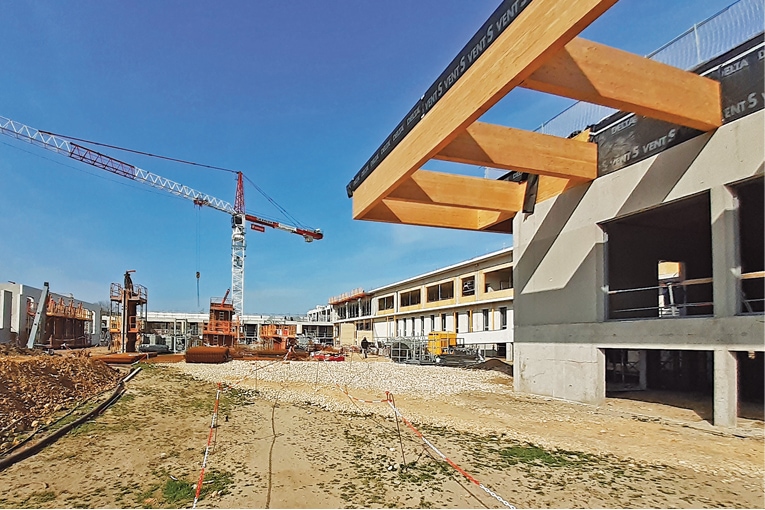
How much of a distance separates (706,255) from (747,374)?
15.1 feet

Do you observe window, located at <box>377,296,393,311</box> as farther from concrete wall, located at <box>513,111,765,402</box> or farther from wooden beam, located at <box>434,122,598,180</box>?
wooden beam, located at <box>434,122,598,180</box>

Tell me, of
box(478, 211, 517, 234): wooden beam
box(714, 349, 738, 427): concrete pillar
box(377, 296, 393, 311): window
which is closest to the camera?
box(714, 349, 738, 427): concrete pillar

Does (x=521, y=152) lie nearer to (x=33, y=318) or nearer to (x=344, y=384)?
(x=344, y=384)

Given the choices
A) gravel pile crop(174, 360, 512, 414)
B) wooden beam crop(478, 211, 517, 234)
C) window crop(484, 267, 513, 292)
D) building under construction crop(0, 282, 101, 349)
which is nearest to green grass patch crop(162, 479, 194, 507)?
gravel pile crop(174, 360, 512, 414)

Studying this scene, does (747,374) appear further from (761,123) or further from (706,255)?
(761,123)

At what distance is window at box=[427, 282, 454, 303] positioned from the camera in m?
43.7

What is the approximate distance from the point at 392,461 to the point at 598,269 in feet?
26.5

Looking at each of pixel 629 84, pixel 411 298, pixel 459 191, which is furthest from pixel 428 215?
pixel 411 298

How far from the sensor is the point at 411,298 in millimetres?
51250

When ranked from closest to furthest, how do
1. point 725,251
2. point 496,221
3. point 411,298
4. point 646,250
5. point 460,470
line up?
point 460,470 → point 725,251 → point 646,250 → point 496,221 → point 411,298

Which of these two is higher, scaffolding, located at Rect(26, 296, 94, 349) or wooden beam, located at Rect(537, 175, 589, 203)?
wooden beam, located at Rect(537, 175, 589, 203)

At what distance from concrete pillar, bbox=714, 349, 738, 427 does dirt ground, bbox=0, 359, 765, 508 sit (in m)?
0.28

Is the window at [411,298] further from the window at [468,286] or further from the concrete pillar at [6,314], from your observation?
the concrete pillar at [6,314]

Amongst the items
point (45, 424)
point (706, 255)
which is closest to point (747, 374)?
point (706, 255)
